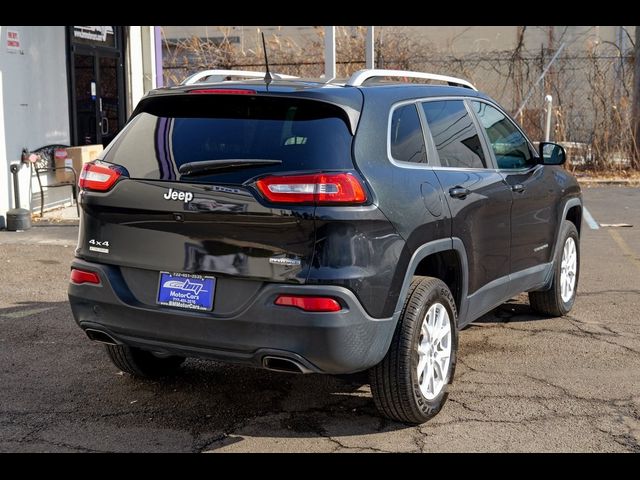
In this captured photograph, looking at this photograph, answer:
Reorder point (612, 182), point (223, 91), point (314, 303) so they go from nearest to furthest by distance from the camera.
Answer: point (314, 303), point (223, 91), point (612, 182)

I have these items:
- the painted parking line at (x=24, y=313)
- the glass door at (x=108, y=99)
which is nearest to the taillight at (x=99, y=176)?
the painted parking line at (x=24, y=313)

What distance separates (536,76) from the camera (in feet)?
61.9

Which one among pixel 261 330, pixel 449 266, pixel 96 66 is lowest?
pixel 261 330

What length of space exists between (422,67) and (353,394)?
15.4 metres

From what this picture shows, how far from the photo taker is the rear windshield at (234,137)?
4082 millimetres

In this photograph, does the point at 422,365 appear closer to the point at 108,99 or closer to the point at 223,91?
the point at 223,91

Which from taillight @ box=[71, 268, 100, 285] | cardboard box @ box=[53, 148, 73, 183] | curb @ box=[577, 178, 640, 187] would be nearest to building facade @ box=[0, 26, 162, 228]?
cardboard box @ box=[53, 148, 73, 183]

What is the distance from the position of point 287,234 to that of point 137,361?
173cm

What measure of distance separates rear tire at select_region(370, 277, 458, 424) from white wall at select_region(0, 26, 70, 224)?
313 inches

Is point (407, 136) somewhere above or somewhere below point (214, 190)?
above

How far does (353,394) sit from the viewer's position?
199 inches

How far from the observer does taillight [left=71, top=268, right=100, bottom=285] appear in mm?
4426

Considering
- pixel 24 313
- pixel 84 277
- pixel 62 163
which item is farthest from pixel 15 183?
pixel 84 277
